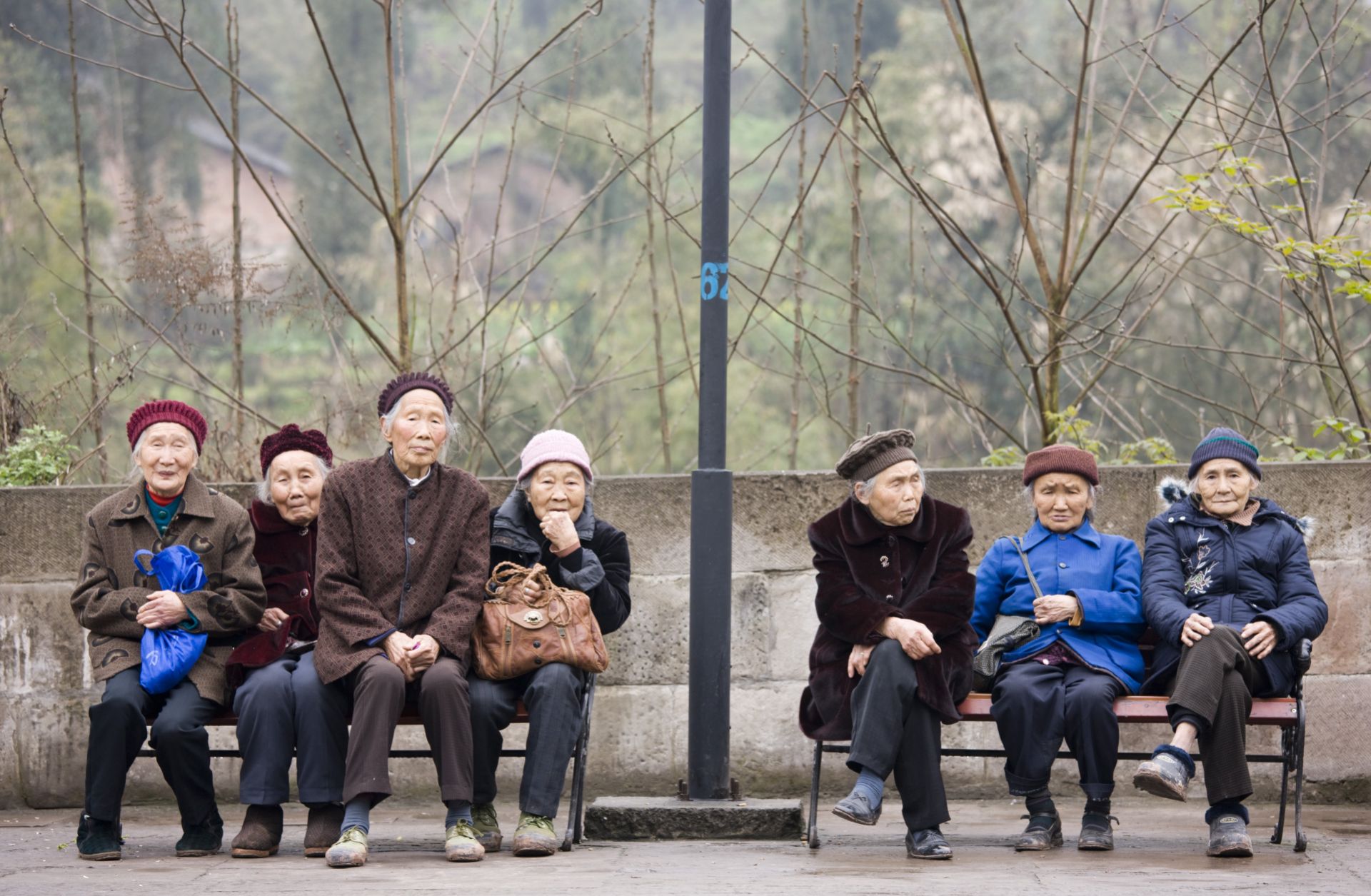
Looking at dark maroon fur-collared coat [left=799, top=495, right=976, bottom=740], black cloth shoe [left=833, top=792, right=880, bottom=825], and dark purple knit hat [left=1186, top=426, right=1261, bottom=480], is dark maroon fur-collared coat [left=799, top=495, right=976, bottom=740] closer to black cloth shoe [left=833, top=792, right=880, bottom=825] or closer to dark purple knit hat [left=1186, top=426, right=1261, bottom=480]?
black cloth shoe [left=833, top=792, right=880, bottom=825]

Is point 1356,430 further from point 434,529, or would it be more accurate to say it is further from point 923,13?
point 923,13

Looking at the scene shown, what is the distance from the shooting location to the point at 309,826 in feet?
15.3

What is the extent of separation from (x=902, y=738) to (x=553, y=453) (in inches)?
55.1

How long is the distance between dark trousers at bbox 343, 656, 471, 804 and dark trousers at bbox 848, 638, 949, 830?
1.15 m

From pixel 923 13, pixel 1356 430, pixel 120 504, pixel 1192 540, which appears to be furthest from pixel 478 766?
pixel 923 13

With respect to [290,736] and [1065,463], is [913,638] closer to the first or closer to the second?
[1065,463]

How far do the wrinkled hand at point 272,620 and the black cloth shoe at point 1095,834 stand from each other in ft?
8.26

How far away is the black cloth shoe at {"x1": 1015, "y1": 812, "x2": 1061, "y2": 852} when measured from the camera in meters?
4.64

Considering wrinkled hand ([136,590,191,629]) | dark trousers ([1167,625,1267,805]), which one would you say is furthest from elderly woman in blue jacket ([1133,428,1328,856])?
wrinkled hand ([136,590,191,629])

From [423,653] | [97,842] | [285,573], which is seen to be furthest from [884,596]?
[97,842]

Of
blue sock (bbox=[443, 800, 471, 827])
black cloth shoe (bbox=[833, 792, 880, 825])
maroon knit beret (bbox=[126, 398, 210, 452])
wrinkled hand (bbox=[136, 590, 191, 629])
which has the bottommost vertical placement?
blue sock (bbox=[443, 800, 471, 827])

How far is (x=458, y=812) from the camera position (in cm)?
462

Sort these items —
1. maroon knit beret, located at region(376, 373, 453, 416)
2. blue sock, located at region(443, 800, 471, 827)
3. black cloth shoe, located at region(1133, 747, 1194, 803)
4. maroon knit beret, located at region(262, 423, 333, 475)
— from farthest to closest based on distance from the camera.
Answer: maroon knit beret, located at region(262, 423, 333, 475)
maroon knit beret, located at region(376, 373, 453, 416)
blue sock, located at region(443, 800, 471, 827)
black cloth shoe, located at region(1133, 747, 1194, 803)

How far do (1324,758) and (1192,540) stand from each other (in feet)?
4.21
